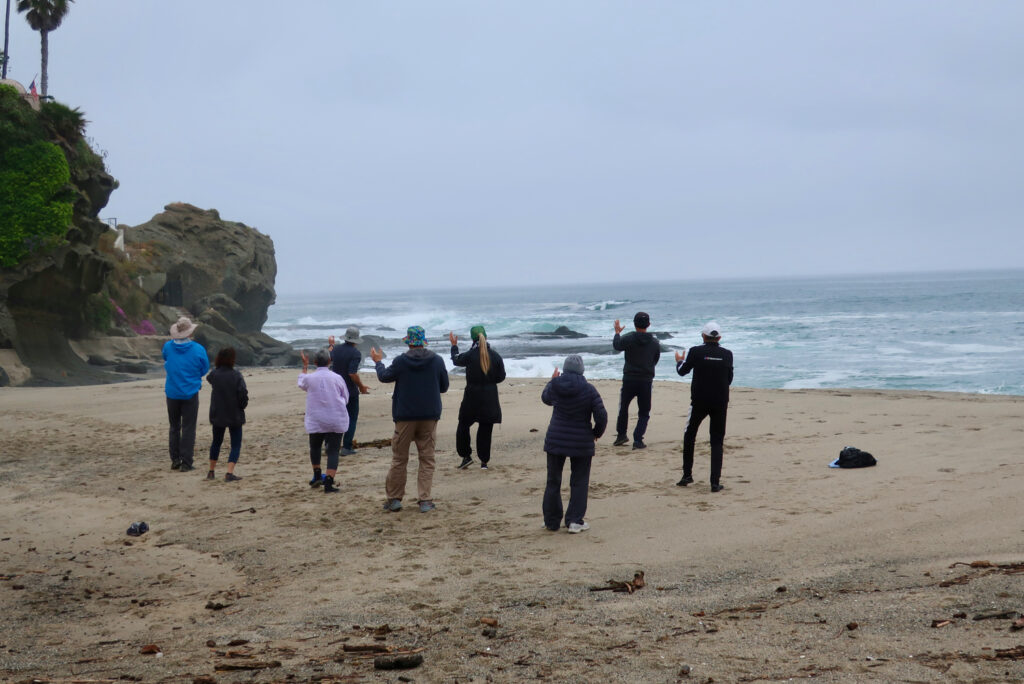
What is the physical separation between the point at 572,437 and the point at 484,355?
99.5 inches

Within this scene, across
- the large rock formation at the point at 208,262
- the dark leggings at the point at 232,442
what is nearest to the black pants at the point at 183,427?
the dark leggings at the point at 232,442

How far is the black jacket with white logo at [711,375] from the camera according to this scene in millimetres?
8602

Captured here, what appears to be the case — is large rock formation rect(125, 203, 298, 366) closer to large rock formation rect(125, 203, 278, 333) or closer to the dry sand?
large rock formation rect(125, 203, 278, 333)

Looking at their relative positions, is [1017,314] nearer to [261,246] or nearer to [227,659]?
[261,246]

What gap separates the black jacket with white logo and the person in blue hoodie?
5.78m

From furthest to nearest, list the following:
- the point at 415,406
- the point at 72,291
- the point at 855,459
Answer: the point at 72,291
the point at 855,459
the point at 415,406

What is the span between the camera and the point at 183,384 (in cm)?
1059

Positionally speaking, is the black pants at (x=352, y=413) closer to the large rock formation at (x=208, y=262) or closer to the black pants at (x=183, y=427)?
the black pants at (x=183, y=427)

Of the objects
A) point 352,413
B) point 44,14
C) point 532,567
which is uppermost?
point 44,14

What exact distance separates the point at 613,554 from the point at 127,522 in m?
4.73

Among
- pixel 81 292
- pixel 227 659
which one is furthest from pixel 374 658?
pixel 81 292

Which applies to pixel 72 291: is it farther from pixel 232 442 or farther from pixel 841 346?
pixel 841 346

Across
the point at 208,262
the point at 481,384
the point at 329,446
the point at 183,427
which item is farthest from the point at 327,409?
the point at 208,262

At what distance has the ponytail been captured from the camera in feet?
31.6
